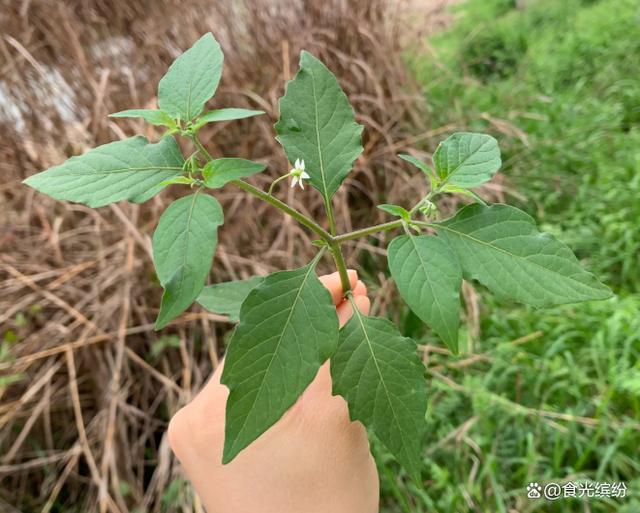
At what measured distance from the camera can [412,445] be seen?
57cm

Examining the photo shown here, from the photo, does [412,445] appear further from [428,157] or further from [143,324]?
[428,157]

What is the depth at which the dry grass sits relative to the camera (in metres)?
1.66

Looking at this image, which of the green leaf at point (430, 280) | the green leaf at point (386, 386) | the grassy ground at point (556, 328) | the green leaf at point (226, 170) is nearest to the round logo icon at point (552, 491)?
the grassy ground at point (556, 328)

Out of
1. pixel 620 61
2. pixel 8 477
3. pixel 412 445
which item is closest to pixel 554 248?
pixel 412 445

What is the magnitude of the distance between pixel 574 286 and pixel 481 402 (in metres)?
1.06

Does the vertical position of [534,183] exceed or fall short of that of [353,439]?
it falls short

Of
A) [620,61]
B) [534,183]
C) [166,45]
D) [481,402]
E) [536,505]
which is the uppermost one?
[166,45]

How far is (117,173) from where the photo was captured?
549 millimetres

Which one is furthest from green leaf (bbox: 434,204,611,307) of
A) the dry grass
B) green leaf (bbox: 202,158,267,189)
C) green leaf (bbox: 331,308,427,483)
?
the dry grass

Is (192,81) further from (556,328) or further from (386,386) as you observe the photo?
(556,328)

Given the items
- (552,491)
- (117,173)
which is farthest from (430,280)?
(552,491)

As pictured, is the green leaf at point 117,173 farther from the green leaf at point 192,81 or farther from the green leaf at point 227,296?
the green leaf at point 227,296

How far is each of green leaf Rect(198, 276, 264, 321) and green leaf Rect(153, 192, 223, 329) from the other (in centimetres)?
24

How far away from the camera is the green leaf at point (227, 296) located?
0.75 metres
